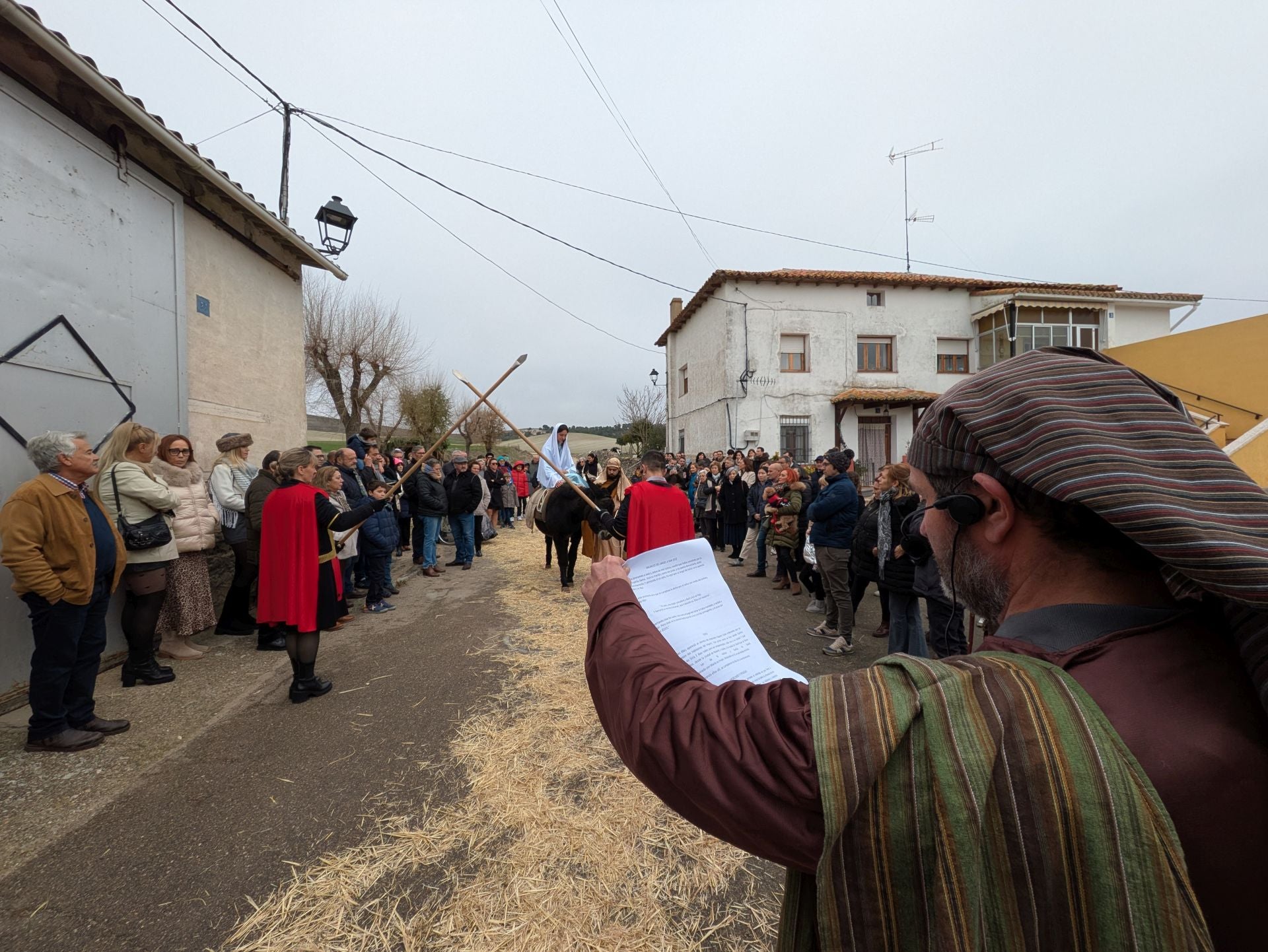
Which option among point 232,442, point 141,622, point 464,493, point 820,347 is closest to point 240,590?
point 141,622

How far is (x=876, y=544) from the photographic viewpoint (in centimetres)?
532

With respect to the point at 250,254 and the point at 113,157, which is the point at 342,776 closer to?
the point at 113,157

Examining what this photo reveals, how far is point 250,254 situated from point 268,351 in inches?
47.6

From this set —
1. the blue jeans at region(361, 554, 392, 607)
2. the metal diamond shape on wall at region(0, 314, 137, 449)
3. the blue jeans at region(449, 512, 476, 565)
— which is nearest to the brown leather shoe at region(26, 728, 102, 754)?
the metal diamond shape on wall at region(0, 314, 137, 449)

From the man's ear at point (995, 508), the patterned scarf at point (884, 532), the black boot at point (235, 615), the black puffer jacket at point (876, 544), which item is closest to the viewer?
the man's ear at point (995, 508)

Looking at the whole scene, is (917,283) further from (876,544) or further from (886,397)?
(876,544)

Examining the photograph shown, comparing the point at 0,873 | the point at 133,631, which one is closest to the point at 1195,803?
the point at 0,873

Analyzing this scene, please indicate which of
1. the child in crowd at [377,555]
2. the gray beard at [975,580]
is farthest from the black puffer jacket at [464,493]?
the gray beard at [975,580]

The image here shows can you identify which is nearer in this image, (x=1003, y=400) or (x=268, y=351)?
(x=1003, y=400)

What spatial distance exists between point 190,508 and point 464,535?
15.9 feet

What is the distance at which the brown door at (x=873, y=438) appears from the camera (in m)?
20.8

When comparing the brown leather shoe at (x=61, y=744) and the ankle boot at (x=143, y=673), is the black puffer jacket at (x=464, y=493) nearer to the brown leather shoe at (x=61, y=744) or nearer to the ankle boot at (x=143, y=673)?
the ankle boot at (x=143, y=673)

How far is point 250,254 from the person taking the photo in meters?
7.16

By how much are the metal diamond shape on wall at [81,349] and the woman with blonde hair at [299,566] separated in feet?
6.12
